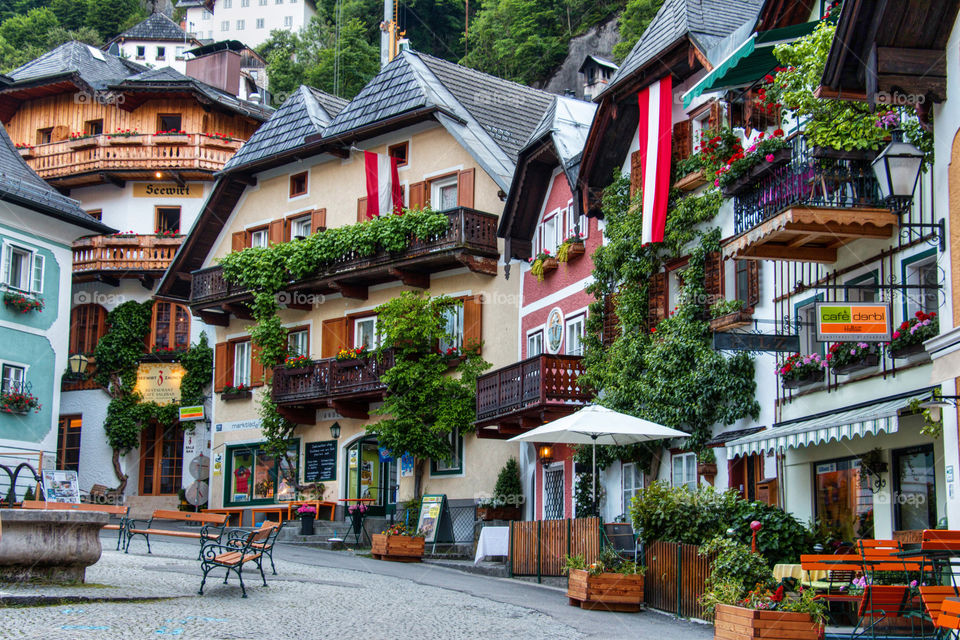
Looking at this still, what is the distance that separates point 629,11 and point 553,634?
3924 cm

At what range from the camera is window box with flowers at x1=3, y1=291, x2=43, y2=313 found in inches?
1267

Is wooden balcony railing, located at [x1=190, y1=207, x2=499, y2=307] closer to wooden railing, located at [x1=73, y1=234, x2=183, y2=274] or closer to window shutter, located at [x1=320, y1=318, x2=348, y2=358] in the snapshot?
window shutter, located at [x1=320, y1=318, x2=348, y2=358]

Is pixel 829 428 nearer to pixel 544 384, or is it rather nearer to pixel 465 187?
pixel 544 384

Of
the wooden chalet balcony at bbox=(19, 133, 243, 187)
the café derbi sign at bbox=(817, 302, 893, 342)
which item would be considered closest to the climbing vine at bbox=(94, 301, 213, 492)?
the wooden chalet balcony at bbox=(19, 133, 243, 187)

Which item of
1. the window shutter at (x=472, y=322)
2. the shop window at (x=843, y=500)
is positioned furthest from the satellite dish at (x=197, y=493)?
the shop window at (x=843, y=500)

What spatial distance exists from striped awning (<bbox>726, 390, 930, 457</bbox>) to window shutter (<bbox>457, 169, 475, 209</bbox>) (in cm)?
1272

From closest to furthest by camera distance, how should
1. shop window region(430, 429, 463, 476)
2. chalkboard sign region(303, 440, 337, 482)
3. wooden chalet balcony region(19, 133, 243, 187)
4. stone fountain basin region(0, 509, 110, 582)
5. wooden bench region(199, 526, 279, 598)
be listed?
stone fountain basin region(0, 509, 110, 582), wooden bench region(199, 526, 279, 598), shop window region(430, 429, 463, 476), chalkboard sign region(303, 440, 337, 482), wooden chalet balcony region(19, 133, 243, 187)

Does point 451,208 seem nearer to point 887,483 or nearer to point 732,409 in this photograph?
point 732,409

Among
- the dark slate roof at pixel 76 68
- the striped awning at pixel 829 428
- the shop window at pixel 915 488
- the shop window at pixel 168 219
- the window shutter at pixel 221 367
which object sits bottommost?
the shop window at pixel 915 488

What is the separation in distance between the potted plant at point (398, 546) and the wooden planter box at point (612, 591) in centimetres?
801

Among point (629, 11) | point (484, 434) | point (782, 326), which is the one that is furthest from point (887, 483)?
point (629, 11)

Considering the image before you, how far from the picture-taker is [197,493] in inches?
1348

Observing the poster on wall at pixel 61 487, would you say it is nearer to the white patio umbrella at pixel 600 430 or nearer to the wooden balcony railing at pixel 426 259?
the wooden balcony railing at pixel 426 259

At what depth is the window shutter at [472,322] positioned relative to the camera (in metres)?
28.3
